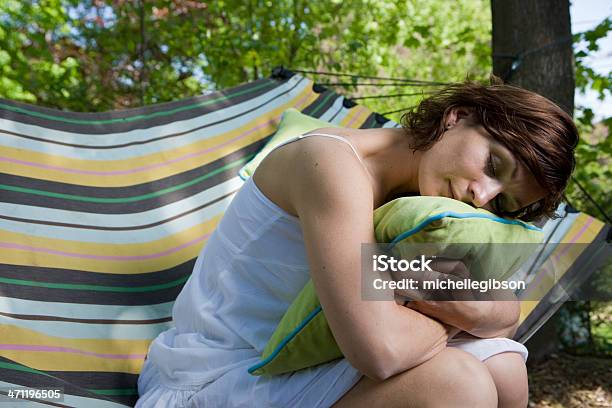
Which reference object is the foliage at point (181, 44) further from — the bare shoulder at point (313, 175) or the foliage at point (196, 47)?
the bare shoulder at point (313, 175)

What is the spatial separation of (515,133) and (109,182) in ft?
4.30

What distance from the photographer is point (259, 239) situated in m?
1.34

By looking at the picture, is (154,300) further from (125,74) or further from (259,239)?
(125,74)

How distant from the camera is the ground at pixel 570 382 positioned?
2734 millimetres

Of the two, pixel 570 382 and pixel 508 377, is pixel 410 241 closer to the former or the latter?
pixel 508 377

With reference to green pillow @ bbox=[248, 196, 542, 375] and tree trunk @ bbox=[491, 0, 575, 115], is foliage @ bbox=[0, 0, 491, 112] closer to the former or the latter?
tree trunk @ bbox=[491, 0, 575, 115]

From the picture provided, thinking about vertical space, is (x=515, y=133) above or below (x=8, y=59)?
below

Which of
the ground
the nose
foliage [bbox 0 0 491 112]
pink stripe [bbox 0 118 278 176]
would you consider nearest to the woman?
the nose

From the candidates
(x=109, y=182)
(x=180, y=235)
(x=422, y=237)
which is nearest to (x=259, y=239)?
(x=422, y=237)

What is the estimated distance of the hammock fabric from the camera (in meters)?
1.54

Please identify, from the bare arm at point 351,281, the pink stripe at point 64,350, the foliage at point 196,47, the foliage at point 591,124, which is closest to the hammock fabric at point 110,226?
the pink stripe at point 64,350

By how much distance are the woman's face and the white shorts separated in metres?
0.28

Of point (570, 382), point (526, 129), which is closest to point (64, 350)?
point (526, 129)

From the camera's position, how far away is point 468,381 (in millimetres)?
1087
